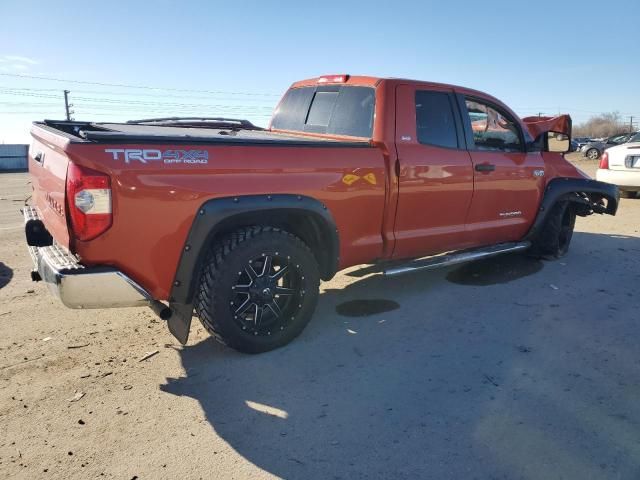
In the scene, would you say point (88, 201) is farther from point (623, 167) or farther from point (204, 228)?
point (623, 167)

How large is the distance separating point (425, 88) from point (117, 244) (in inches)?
118

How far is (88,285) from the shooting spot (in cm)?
286

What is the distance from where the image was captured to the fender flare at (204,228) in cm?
317

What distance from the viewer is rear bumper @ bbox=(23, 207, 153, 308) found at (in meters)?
2.84

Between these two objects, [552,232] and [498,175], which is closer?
[498,175]

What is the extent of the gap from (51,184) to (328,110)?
8.40 feet

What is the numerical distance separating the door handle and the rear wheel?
92.3 feet

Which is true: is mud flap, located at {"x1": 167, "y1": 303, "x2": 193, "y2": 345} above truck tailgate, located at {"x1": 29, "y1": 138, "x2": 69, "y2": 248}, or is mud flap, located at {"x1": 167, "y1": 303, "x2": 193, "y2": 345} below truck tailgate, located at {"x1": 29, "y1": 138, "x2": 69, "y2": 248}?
below

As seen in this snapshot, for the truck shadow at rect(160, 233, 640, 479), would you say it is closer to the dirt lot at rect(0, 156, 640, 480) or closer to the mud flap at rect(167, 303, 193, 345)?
the dirt lot at rect(0, 156, 640, 480)

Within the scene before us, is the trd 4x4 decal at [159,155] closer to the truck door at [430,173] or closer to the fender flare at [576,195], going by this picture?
the truck door at [430,173]

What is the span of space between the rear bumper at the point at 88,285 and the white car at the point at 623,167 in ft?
34.7

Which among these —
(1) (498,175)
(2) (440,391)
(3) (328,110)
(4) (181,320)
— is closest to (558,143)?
(1) (498,175)

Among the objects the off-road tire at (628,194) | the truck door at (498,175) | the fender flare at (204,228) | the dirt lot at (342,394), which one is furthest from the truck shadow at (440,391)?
the off-road tire at (628,194)

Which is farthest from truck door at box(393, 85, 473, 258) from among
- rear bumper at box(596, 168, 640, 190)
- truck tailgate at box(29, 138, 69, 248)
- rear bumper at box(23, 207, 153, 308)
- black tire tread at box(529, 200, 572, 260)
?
rear bumper at box(596, 168, 640, 190)
